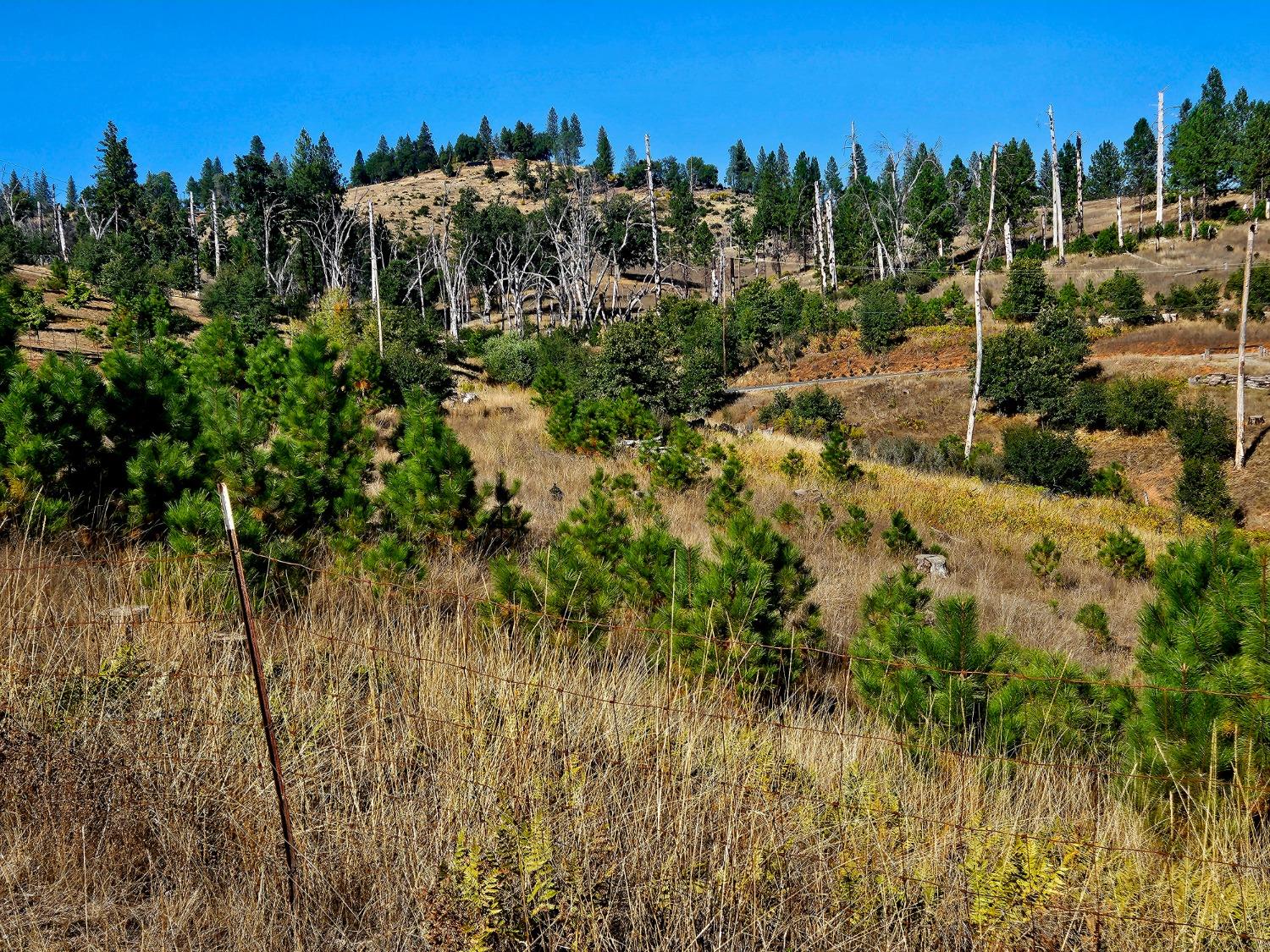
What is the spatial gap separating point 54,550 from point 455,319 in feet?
130

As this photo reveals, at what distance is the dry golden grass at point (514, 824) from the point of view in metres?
2.15

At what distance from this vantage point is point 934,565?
466 inches

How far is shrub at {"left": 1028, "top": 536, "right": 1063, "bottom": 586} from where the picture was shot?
40.8 feet

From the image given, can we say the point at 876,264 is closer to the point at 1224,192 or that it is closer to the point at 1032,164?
the point at 1032,164

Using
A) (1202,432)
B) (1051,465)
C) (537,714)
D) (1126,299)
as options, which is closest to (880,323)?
(1126,299)

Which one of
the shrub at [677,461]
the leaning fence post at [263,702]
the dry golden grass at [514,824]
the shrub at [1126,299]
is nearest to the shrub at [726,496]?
the shrub at [677,461]

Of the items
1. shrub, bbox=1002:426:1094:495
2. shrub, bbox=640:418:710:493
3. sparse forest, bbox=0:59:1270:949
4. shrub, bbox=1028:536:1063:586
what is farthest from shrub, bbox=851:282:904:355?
sparse forest, bbox=0:59:1270:949

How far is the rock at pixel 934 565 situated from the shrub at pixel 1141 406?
16105mm

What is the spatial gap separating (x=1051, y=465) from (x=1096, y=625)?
45.3 feet

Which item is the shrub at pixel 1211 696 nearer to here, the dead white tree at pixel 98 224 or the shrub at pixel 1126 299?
the shrub at pixel 1126 299

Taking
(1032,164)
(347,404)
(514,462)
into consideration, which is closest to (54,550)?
(347,404)

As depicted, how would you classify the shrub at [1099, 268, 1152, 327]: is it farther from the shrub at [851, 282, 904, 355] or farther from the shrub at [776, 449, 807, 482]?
the shrub at [776, 449, 807, 482]

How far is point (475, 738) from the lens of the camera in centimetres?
294

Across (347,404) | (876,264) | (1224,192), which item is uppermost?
(1224,192)
